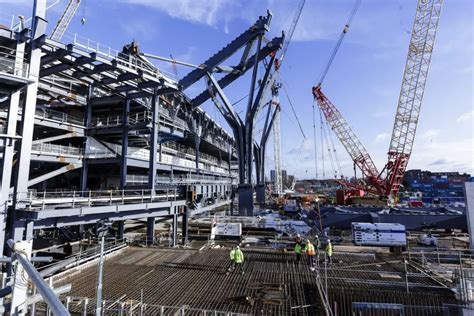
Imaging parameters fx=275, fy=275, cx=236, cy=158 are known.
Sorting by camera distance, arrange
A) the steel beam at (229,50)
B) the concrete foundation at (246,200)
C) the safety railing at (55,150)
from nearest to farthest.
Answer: the safety railing at (55,150), the steel beam at (229,50), the concrete foundation at (246,200)

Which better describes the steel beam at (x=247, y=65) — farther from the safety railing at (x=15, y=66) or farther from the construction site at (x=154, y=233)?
the safety railing at (x=15, y=66)

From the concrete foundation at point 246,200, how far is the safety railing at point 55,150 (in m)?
18.2

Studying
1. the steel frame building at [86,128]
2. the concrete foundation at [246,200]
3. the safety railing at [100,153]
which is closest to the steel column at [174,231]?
the steel frame building at [86,128]

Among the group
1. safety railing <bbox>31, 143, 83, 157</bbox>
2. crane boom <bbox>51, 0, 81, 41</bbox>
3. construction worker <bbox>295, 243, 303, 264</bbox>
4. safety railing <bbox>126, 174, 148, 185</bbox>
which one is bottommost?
construction worker <bbox>295, 243, 303, 264</bbox>

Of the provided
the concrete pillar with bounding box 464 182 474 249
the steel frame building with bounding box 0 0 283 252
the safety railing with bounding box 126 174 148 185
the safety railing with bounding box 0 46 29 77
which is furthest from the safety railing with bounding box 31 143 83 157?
the concrete pillar with bounding box 464 182 474 249

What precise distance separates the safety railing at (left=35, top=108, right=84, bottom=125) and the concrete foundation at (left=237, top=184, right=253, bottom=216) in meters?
19.6

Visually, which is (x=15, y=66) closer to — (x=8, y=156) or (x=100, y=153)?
(x=8, y=156)

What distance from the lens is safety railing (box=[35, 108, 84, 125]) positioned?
25.9 m

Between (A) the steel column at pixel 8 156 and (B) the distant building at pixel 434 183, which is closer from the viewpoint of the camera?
(A) the steel column at pixel 8 156

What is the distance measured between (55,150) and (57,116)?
4746mm

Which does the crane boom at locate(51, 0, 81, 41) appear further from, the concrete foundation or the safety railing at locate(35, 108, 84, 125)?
the concrete foundation

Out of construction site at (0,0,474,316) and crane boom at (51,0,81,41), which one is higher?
crane boom at (51,0,81,41)

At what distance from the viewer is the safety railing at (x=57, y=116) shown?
1021 inches

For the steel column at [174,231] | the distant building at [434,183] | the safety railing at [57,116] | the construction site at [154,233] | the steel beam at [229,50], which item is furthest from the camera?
the distant building at [434,183]
